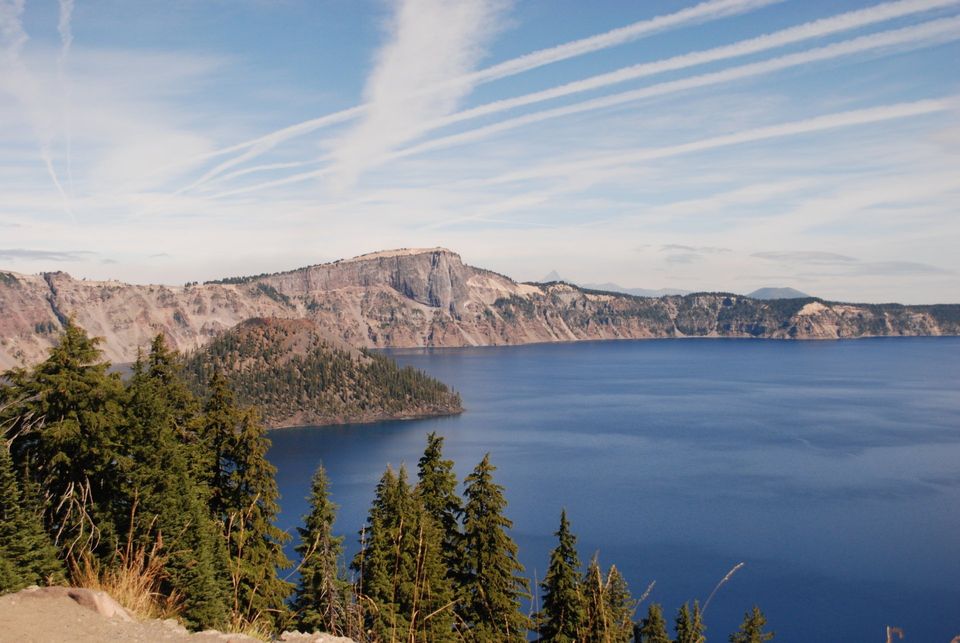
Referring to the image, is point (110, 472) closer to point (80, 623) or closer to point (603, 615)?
point (80, 623)

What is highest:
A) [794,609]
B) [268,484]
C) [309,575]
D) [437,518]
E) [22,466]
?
[22,466]

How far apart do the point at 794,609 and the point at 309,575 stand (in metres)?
49.5

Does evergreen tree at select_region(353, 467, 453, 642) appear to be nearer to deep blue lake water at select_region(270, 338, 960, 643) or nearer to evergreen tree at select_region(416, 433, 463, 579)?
evergreen tree at select_region(416, 433, 463, 579)

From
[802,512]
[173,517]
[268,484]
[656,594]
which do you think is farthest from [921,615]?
[173,517]

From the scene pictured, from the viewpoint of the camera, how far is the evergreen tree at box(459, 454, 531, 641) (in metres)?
28.5

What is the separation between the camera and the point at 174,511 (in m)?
20.3

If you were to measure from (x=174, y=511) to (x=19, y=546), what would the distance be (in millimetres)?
5976

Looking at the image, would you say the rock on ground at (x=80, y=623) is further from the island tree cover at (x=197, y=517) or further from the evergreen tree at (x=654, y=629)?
the evergreen tree at (x=654, y=629)

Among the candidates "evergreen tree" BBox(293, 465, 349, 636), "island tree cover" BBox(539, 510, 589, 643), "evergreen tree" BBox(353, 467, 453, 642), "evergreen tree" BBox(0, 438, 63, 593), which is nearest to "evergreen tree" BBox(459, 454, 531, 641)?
"island tree cover" BBox(539, 510, 589, 643)

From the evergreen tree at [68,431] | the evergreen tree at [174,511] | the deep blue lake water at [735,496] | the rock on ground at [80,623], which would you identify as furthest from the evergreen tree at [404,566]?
the deep blue lake water at [735,496]

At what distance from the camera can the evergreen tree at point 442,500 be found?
1173 inches

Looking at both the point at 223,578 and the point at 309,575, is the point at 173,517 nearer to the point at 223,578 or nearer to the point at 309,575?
the point at 223,578

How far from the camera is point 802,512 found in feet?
297

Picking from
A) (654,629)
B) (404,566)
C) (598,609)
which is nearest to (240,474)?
(404,566)
